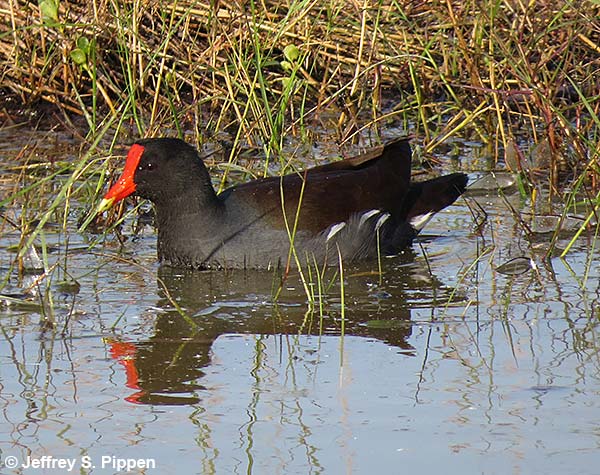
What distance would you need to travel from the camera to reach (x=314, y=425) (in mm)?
3955

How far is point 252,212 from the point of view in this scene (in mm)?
6020

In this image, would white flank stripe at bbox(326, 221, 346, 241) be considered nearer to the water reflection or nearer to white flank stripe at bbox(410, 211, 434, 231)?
the water reflection

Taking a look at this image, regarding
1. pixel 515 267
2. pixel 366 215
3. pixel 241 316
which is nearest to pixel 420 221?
pixel 366 215

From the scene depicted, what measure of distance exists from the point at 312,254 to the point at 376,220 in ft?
1.23

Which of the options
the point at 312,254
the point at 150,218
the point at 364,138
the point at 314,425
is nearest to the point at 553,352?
the point at 314,425

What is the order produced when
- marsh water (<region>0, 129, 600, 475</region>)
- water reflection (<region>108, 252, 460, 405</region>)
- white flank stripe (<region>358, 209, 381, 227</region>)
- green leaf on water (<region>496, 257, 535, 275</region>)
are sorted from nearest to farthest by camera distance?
marsh water (<region>0, 129, 600, 475</region>) < water reflection (<region>108, 252, 460, 405</region>) < green leaf on water (<region>496, 257, 535, 275</region>) < white flank stripe (<region>358, 209, 381, 227</region>)

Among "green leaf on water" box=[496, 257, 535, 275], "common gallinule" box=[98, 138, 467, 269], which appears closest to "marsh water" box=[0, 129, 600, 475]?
"green leaf on water" box=[496, 257, 535, 275]

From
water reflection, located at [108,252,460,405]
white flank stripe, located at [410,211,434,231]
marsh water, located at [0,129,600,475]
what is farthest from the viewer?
white flank stripe, located at [410,211,434,231]

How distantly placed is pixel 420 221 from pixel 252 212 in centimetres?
85

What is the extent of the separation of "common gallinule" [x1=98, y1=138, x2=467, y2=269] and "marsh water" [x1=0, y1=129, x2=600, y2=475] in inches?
4.7

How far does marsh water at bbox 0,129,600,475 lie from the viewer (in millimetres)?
3766

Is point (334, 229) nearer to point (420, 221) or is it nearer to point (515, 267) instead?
point (420, 221)

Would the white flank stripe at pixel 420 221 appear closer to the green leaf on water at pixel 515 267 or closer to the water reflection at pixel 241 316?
the water reflection at pixel 241 316

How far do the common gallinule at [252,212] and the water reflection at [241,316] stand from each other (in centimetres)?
11
